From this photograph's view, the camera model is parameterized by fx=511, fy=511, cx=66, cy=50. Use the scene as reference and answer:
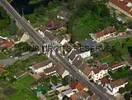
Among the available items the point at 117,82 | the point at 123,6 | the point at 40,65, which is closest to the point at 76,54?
the point at 40,65

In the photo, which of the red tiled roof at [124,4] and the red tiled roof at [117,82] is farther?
the red tiled roof at [124,4]

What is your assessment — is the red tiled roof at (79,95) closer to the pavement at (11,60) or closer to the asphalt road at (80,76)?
the asphalt road at (80,76)

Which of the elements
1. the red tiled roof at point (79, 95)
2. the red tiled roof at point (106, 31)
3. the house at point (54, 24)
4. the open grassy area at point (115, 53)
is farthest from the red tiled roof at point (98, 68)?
the house at point (54, 24)

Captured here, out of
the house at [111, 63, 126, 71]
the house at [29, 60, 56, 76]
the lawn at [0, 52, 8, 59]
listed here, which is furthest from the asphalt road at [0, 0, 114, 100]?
the lawn at [0, 52, 8, 59]

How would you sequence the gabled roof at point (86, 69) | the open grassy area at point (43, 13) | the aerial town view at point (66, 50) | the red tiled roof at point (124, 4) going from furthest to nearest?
the red tiled roof at point (124, 4) < the open grassy area at point (43, 13) < the gabled roof at point (86, 69) < the aerial town view at point (66, 50)

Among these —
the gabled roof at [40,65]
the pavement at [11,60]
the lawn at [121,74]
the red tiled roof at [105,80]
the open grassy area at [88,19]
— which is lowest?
the pavement at [11,60]

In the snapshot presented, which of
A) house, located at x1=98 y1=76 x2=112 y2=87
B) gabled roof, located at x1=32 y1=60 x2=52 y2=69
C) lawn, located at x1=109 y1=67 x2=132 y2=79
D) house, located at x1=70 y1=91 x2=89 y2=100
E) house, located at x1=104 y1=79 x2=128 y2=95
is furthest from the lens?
gabled roof, located at x1=32 y1=60 x2=52 y2=69

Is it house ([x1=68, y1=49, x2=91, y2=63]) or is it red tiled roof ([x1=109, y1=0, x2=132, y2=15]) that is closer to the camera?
house ([x1=68, y1=49, x2=91, y2=63])

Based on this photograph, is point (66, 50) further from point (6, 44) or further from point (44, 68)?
point (6, 44)

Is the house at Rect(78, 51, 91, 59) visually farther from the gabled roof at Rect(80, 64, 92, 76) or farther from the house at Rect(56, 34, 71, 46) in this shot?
the house at Rect(56, 34, 71, 46)
